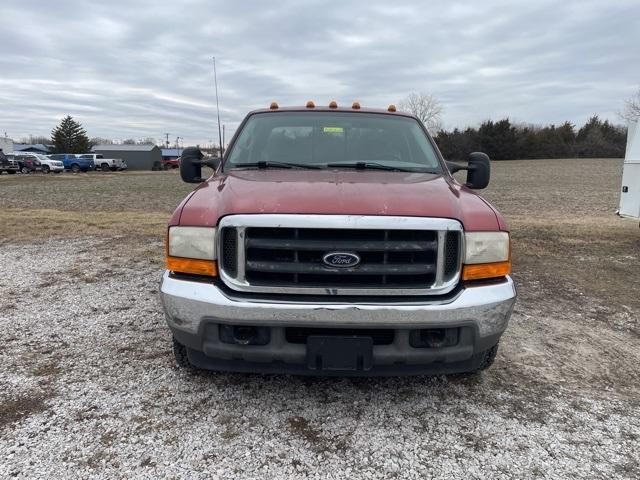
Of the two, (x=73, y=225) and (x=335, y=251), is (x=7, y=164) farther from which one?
(x=335, y=251)

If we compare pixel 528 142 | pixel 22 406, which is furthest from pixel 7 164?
pixel 528 142

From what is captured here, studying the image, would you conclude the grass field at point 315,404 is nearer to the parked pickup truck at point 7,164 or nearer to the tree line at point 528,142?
the parked pickup truck at point 7,164

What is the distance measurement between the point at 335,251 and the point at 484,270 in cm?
86

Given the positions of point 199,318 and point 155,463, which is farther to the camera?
point 199,318

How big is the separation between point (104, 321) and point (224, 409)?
78.7 inches

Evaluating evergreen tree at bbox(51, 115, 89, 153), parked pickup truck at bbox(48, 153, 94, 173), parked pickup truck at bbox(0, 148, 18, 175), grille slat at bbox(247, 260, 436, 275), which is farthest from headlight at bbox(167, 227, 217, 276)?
evergreen tree at bbox(51, 115, 89, 153)

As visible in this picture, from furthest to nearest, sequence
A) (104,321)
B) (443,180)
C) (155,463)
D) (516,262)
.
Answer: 1. (516,262)
2. (104,321)
3. (443,180)
4. (155,463)

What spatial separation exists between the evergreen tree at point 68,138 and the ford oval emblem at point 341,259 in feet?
278

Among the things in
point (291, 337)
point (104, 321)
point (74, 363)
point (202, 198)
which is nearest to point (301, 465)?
point (291, 337)

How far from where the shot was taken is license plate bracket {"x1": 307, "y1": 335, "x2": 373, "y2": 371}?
8.38 ft

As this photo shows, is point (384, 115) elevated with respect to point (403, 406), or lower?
elevated

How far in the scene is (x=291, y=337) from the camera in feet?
8.75

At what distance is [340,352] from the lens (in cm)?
256

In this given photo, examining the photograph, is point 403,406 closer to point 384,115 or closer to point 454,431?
point 454,431
